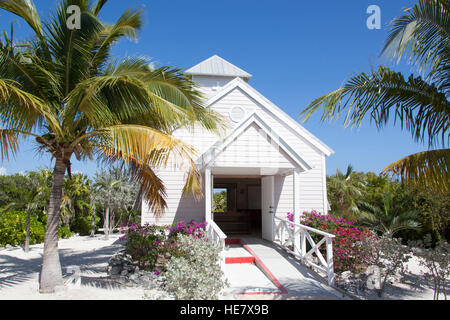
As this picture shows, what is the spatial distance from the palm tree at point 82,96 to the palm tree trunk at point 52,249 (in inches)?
0.8

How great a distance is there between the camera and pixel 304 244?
9.62 meters

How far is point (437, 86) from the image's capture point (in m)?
5.80

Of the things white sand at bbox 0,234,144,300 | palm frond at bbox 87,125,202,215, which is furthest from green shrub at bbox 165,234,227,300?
palm frond at bbox 87,125,202,215

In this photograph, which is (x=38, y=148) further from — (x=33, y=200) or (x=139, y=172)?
(x=33, y=200)

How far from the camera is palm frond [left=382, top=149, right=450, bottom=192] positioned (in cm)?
546

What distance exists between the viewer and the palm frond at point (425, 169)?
546 centimetres

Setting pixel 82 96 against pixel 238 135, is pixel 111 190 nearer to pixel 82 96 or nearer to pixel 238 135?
pixel 238 135

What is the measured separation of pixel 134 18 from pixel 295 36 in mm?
6220

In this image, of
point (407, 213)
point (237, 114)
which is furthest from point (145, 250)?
point (407, 213)

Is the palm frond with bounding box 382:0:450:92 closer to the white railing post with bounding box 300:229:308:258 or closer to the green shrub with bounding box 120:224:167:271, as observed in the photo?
the white railing post with bounding box 300:229:308:258

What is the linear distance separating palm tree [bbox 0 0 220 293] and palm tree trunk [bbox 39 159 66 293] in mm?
20

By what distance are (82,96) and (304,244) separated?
732 centimetres

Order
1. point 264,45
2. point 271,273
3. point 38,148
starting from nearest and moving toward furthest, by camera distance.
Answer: point 38,148
point 271,273
point 264,45
